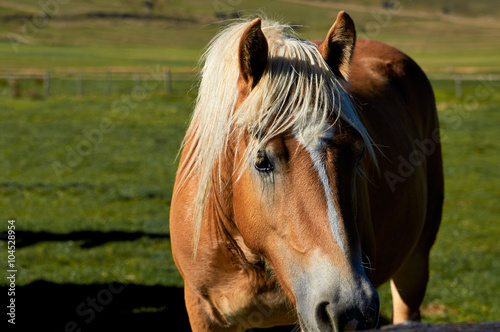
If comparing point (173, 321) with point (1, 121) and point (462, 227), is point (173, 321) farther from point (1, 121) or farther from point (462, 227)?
point (1, 121)

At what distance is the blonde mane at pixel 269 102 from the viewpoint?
1965 millimetres

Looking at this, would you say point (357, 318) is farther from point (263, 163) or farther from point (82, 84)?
point (82, 84)

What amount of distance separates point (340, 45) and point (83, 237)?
18.8ft

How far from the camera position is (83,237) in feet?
23.0

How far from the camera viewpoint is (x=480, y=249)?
23.5 feet

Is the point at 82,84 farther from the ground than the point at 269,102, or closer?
closer

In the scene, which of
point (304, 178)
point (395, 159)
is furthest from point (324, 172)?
point (395, 159)

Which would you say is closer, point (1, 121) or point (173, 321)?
point (173, 321)

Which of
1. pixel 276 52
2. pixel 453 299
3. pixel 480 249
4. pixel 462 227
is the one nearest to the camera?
pixel 276 52

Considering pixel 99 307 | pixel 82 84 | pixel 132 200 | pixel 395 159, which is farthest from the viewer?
pixel 82 84

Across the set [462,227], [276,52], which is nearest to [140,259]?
[276,52]

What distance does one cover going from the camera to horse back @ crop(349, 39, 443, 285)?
2.94 metres

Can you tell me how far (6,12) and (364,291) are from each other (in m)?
109

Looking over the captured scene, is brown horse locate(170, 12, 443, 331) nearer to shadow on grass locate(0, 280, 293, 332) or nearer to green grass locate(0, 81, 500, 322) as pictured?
green grass locate(0, 81, 500, 322)
